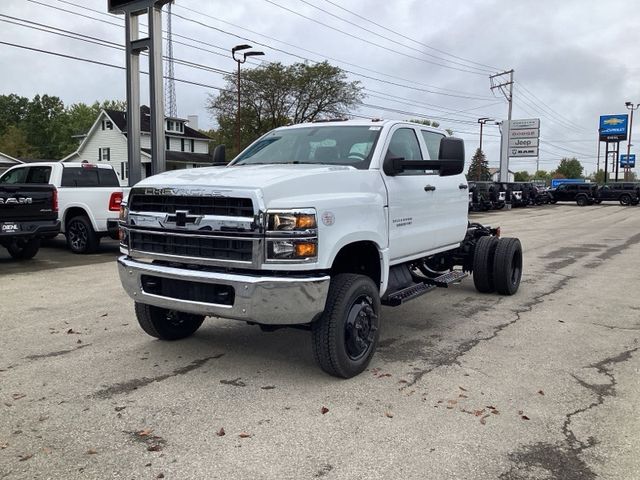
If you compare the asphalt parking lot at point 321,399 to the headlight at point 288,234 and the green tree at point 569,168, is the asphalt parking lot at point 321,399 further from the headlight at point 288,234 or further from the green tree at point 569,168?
the green tree at point 569,168

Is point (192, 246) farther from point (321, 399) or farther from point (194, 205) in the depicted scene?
point (321, 399)

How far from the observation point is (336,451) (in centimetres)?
340

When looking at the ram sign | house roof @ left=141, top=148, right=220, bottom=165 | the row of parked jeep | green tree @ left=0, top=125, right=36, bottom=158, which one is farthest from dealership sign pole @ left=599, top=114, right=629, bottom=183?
green tree @ left=0, top=125, right=36, bottom=158

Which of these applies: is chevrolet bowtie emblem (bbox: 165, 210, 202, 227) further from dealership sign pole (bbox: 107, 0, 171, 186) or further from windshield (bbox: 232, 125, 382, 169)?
dealership sign pole (bbox: 107, 0, 171, 186)

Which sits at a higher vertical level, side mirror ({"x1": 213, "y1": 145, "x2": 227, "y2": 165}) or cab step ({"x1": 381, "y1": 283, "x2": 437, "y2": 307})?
side mirror ({"x1": 213, "y1": 145, "x2": 227, "y2": 165})

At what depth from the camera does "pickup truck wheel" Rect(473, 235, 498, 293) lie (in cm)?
770

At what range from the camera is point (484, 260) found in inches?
302

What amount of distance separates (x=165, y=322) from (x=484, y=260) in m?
4.36

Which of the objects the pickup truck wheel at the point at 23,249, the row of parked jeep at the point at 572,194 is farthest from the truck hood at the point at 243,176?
the row of parked jeep at the point at 572,194

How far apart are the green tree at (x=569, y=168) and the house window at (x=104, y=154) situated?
428ft

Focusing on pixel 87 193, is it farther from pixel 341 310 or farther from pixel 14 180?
pixel 341 310

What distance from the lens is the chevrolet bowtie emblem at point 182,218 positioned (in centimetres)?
423

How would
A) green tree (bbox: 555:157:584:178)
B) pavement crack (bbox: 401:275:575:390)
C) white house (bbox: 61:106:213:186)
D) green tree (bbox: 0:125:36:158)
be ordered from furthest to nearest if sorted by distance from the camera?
green tree (bbox: 555:157:584:178) → green tree (bbox: 0:125:36:158) → white house (bbox: 61:106:213:186) → pavement crack (bbox: 401:275:575:390)

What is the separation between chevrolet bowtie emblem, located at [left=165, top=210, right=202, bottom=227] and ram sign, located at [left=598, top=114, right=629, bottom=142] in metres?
90.4
